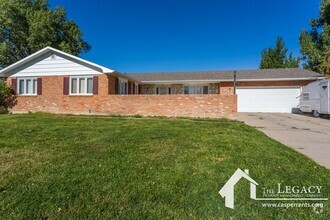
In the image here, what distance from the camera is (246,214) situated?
2.45m

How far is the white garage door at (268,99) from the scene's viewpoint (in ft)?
58.3

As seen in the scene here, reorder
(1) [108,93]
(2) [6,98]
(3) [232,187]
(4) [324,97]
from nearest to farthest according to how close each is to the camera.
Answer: (3) [232,187] < (4) [324,97] < (1) [108,93] < (2) [6,98]

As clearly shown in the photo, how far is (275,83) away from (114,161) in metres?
18.0

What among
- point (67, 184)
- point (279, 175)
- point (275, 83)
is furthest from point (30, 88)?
point (275, 83)

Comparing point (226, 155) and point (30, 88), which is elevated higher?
point (30, 88)

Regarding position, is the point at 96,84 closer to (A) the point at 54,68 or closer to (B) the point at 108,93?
(B) the point at 108,93

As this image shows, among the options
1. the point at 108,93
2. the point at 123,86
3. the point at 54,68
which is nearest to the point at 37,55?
the point at 54,68

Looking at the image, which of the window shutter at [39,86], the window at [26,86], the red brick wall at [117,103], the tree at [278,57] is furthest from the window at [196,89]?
the tree at [278,57]

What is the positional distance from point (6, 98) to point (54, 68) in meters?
4.36

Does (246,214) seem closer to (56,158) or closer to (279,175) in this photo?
(279,175)

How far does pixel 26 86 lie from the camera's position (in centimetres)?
1529

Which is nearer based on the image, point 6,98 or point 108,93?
point 108,93

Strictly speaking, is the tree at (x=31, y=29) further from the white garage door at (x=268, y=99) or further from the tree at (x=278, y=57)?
the tree at (x=278, y=57)

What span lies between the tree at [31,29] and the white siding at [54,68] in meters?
10.5
